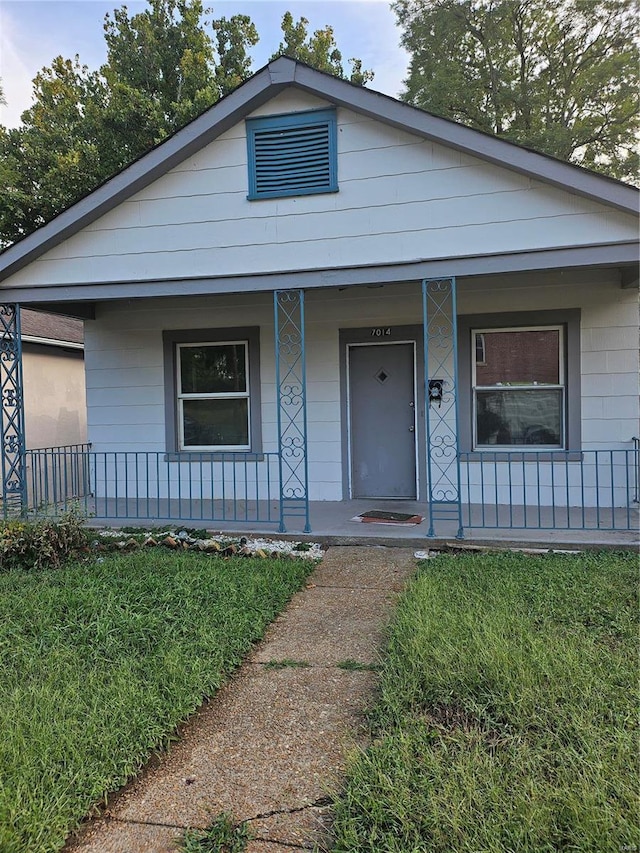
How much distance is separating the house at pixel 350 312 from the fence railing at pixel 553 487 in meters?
0.03

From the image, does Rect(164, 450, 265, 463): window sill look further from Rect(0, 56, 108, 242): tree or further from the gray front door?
Rect(0, 56, 108, 242): tree

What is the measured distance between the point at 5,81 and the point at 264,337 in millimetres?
9040

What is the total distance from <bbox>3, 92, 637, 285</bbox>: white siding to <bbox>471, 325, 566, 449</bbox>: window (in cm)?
180

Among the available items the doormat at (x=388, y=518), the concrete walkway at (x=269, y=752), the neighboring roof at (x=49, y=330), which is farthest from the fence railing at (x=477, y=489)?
the neighboring roof at (x=49, y=330)

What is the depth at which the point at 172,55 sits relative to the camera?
19.1 metres

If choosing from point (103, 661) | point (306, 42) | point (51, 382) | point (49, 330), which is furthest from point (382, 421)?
point (306, 42)

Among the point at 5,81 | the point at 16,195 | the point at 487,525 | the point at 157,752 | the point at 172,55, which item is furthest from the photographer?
the point at 172,55

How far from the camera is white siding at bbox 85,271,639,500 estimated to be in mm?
7246

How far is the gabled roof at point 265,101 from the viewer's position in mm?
5742

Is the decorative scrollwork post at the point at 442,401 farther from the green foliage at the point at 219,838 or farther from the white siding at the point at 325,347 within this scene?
the green foliage at the point at 219,838

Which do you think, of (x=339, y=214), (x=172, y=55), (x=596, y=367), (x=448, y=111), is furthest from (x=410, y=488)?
(x=172, y=55)

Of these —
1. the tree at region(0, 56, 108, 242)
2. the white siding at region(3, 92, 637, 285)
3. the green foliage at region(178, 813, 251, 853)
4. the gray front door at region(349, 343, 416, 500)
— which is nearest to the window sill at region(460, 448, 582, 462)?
the gray front door at region(349, 343, 416, 500)

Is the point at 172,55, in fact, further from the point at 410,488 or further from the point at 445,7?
the point at 410,488

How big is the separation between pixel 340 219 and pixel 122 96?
1433cm
